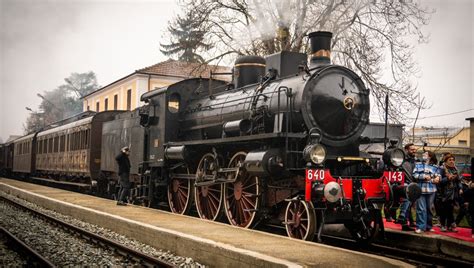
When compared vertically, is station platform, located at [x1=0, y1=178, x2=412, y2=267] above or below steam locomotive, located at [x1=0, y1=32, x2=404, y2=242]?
below

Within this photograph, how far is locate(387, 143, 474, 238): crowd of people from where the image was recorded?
8875 millimetres

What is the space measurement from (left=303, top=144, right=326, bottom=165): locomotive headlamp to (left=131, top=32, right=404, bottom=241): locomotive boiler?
0.02m

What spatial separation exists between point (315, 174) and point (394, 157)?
1763 millimetres

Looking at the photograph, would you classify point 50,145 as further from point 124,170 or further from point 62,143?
point 124,170

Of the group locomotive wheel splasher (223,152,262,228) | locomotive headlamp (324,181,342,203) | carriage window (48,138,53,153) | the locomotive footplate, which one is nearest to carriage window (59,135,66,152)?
carriage window (48,138,53,153)

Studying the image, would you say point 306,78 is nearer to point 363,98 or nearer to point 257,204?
point 363,98

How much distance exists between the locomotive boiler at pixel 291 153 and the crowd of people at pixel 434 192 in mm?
741

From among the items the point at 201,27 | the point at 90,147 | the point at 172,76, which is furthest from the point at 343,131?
the point at 172,76

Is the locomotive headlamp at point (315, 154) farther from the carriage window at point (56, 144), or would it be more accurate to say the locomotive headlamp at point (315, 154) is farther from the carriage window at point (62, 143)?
the carriage window at point (56, 144)

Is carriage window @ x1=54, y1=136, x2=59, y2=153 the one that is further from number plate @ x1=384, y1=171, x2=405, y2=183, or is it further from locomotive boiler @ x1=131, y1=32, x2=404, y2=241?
number plate @ x1=384, y1=171, x2=405, y2=183

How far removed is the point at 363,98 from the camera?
9.01 metres

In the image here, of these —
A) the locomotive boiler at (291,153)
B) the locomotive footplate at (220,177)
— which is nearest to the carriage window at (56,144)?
the locomotive boiler at (291,153)

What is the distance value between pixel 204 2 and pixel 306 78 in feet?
45.3

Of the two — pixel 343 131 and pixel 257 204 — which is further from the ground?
pixel 343 131
